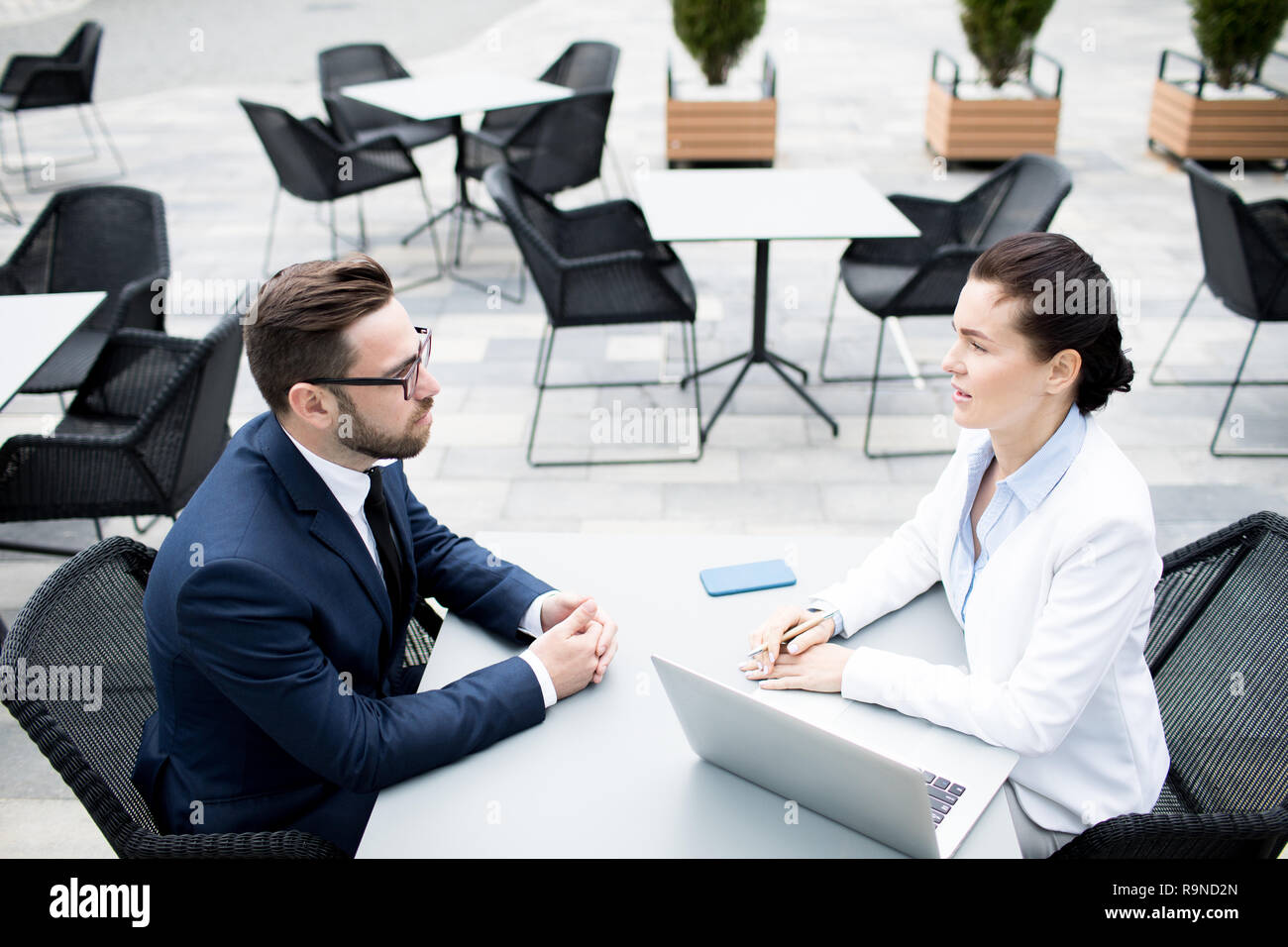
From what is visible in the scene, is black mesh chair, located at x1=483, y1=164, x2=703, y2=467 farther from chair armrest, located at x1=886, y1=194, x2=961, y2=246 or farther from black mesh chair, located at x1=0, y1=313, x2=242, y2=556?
black mesh chair, located at x1=0, y1=313, x2=242, y2=556

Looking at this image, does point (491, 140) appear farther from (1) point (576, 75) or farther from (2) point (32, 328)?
(2) point (32, 328)

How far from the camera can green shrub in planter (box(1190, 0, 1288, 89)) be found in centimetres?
732

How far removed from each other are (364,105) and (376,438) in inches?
239

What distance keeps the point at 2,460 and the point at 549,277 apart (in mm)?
2005

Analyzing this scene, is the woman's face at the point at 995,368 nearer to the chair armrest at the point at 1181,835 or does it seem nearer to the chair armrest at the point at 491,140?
the chair armrest at the point at 1181,835

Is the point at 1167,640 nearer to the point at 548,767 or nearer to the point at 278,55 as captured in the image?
the point at 548,767

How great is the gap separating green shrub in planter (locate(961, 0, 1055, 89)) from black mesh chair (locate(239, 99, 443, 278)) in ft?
15.2

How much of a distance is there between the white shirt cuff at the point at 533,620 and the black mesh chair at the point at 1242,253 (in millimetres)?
3420

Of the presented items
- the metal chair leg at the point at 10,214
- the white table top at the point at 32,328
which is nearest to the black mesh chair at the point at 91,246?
the white table top at the point at 32,328

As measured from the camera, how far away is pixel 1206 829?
158cm

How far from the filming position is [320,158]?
5.81m

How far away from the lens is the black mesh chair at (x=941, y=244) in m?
4.14

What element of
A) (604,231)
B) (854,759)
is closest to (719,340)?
(604,231)

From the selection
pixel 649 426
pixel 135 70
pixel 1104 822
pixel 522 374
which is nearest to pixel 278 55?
pixel 135 70
